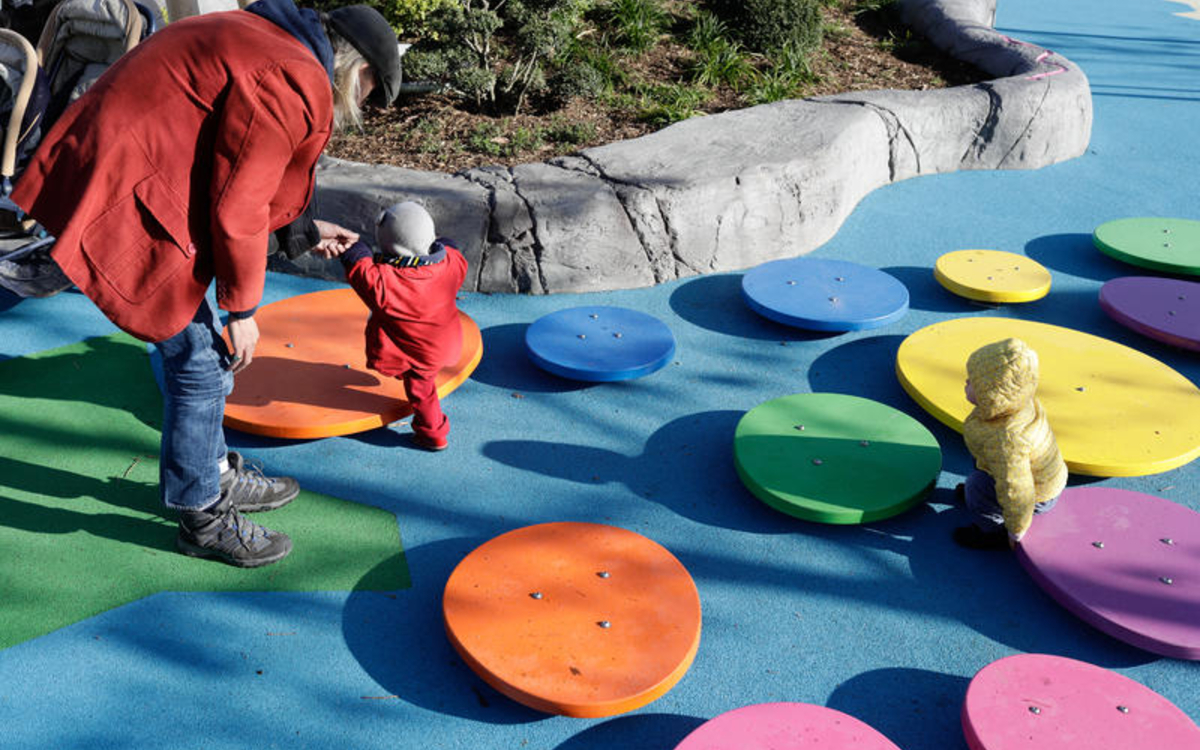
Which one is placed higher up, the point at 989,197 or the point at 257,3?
the point at 257,3

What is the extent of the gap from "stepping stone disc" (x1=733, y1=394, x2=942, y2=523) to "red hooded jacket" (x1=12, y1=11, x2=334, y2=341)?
5.96 feet

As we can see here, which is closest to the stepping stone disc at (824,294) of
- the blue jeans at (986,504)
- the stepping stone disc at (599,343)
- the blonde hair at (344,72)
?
the stepping stone disc at (599,343)

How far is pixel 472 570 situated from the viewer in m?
2.75

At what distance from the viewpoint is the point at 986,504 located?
3.02m

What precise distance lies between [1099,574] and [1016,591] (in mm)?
241

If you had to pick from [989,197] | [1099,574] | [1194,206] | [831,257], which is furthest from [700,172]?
[1194,206]

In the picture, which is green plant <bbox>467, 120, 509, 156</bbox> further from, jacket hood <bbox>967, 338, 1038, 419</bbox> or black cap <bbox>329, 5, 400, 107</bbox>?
jacket hood <bbox>967, 338, 1038, 419</bbox>

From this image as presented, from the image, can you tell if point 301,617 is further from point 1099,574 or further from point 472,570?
point 1099,574

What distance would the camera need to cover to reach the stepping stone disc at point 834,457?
3121mm

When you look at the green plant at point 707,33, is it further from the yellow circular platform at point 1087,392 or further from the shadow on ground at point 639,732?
the shadow on ground at point 639,732

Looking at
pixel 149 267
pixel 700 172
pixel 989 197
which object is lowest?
pixel 989 197

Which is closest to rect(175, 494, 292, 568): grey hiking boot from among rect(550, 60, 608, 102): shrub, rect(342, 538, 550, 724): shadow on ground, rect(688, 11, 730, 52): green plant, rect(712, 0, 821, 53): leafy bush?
rect(342, 538, 550, 724): shadow on ground

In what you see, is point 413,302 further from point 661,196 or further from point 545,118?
point 545,118

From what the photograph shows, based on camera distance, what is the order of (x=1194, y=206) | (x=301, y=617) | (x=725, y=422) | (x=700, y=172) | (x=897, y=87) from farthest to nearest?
(x=897, y=87) → (x=1194, y=206) → (x=700, y=172) → (x=725, y=422) → (x=301, y=617)
